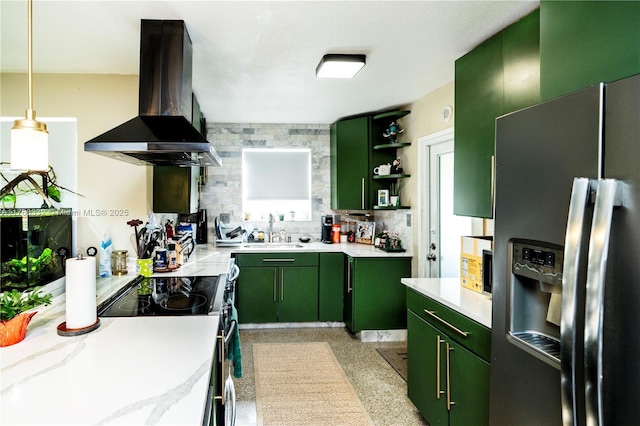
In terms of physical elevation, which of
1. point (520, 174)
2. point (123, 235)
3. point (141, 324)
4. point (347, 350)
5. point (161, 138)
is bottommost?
point (347, 350)

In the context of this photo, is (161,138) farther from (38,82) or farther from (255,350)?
(255,350)

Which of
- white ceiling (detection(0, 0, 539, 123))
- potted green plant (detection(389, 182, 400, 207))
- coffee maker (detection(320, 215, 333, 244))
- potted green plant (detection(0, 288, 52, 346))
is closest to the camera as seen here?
potted green plant (detection(0, 288, 52, 346))

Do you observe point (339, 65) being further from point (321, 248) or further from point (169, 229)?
point (321, 248)

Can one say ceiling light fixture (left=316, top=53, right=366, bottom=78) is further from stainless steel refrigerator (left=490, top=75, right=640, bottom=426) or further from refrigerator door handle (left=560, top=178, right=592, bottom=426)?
→ refrigerator door handle (left=560, top=178, right=592, bottom=426)

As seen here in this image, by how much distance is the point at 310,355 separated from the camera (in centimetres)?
340

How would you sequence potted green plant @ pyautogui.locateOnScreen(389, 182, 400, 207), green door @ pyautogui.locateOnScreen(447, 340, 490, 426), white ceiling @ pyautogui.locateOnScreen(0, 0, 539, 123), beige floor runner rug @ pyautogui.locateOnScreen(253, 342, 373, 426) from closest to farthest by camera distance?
green door @ pyautogui.locateOnScreen(447, 340, 490, 426) → white ceiling @ pyautogui.locateOnScreen(0, 0, 539, 123) → beige floor runner rug @ pyautogui.locateOnScreen(253, 342, 373, 426) → potted green plant @ pyautogui.locateOnScreen(389, 182, 400, 207)

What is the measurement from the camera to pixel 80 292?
1.45m

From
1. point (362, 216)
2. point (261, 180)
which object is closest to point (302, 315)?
point (362, 216)

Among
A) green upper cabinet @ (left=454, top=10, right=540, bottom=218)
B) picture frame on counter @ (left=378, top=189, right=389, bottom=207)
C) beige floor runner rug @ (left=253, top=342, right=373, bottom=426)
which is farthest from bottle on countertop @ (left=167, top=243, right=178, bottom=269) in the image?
picture frame on counter @ (left=378, top=189, right=389, bottom=207)

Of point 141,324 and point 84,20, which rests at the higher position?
point 84,20

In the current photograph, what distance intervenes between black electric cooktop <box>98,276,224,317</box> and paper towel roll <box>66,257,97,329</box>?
0.23 meters

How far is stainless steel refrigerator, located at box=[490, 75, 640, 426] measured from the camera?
813 mm

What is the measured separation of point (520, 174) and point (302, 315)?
3310 millimetres

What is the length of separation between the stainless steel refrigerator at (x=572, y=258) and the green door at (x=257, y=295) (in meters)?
3.03
